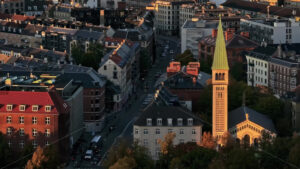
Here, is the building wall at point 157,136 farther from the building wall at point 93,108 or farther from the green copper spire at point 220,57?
the building wall at point 93,108

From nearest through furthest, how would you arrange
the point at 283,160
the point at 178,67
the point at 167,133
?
the point at 283,160, the point at 167,133, the point at 178,67

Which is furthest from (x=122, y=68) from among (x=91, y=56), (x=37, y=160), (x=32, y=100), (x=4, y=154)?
(x=37, y=160)

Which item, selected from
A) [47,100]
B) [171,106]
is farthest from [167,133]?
[47,100]


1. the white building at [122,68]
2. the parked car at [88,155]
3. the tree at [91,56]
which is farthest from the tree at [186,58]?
the parked car at [88,155]

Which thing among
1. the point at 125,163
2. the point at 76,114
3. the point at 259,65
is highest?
the point at 259,65

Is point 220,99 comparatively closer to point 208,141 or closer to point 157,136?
point 208,141

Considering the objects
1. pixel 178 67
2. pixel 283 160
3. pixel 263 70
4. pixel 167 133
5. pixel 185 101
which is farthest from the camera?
pixel 263 70

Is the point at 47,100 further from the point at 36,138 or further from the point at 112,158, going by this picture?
the point at 112,158
